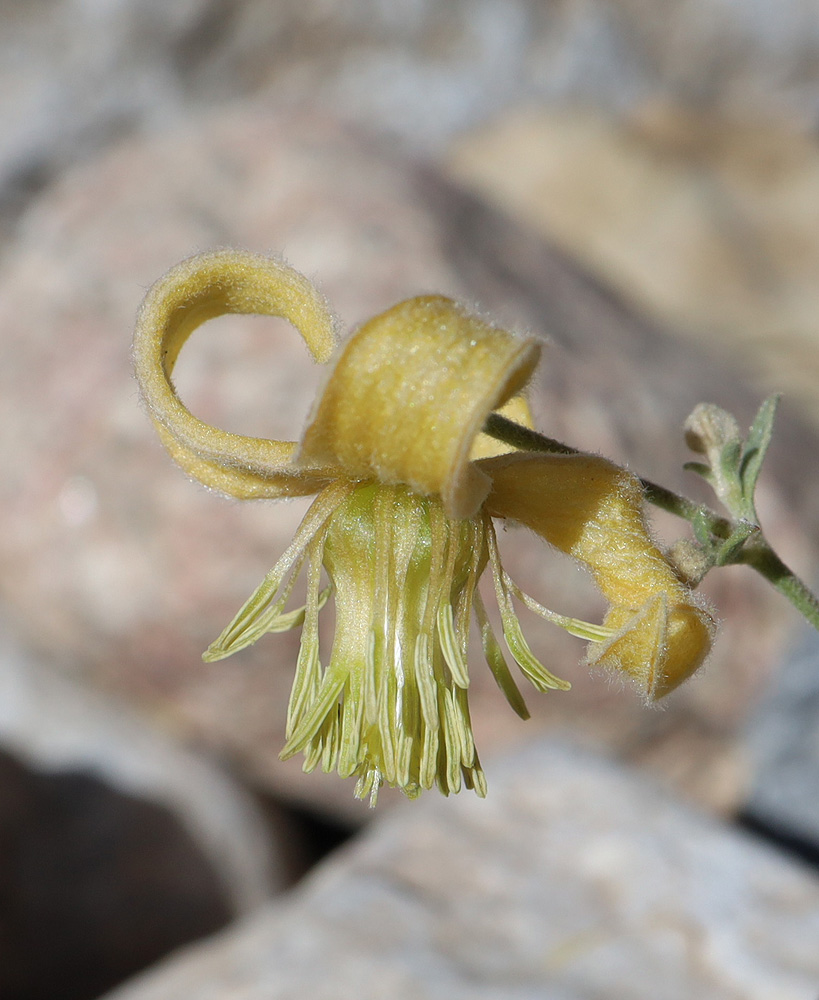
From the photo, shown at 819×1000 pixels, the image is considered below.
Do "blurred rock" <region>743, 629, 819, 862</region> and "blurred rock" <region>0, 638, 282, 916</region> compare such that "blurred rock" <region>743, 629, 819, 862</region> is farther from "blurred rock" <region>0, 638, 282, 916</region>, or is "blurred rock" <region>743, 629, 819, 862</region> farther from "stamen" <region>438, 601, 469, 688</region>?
"stamen" <region>438, 601, 469, 688</region>

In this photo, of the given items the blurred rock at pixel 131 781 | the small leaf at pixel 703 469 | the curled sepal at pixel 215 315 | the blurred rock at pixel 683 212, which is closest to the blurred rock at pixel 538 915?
the blurred rock at pixel 131 781

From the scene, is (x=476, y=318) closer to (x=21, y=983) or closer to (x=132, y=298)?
(x=21, y=983)

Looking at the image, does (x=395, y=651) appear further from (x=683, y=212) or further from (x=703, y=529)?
(x=683, y=212)

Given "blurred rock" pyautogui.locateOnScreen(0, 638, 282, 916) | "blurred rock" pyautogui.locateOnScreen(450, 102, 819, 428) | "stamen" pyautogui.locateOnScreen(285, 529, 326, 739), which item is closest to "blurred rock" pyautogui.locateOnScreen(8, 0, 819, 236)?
"blurred rock" pyautogui.locateOnScreen(450, 102, 819, 428)

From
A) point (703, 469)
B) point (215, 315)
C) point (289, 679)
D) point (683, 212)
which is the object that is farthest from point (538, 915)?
point (683, 212)

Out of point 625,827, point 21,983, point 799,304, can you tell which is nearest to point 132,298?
point 21,983
